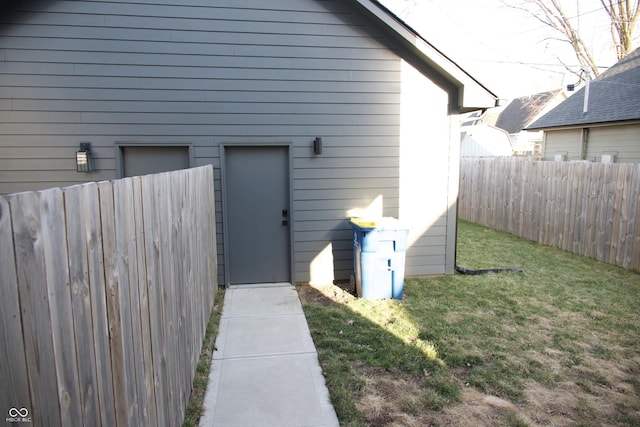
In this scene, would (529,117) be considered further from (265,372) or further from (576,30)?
(265,372)

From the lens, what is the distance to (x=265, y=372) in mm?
3727

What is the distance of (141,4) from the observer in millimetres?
5441

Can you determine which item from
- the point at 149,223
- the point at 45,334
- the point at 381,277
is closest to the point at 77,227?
the point at 45,334

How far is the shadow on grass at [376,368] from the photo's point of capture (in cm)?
315

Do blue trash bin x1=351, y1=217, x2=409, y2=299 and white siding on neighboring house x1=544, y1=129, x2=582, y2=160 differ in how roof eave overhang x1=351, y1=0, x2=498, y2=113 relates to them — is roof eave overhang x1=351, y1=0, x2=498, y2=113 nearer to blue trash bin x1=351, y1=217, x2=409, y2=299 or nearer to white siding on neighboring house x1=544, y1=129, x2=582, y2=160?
blue trash bin x1=351, y1=217, x2=409, y2=299

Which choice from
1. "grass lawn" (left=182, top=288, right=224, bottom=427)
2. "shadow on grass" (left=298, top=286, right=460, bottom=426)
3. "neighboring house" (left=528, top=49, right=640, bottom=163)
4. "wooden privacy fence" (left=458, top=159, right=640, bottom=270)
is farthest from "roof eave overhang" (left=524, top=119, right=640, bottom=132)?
"grass lawn" (left=182, top=288, right=224, bottom=427)

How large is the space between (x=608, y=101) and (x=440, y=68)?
9.95 metres

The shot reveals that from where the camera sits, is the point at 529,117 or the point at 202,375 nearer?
the point at 202,375

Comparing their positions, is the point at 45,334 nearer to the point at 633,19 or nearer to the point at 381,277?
the point at 381,277

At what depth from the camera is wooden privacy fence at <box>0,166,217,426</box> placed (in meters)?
1.13

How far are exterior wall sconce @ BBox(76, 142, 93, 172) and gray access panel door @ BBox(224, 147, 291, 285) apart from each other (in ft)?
5.85

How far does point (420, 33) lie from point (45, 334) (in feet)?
18.8

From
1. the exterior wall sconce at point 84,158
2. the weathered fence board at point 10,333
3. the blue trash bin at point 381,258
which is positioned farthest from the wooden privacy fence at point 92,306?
the exterior wall sconce at point 84,158

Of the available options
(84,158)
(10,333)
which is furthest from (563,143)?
(10,333)
